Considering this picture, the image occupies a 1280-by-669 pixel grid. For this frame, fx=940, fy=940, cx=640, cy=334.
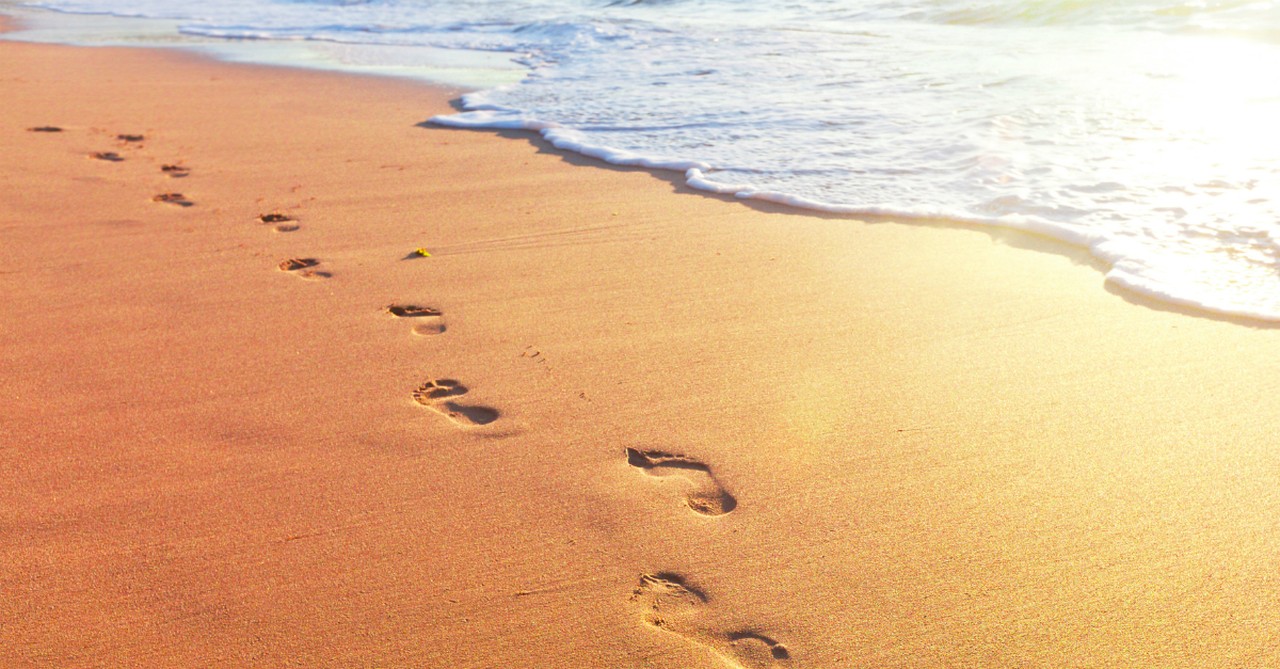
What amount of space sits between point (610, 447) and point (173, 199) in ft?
9.20

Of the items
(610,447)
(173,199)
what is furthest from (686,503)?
(173,199)

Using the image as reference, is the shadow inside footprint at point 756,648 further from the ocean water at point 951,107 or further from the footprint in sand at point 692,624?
the ocean water at point 951,107

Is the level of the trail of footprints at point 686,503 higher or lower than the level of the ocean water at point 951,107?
lower

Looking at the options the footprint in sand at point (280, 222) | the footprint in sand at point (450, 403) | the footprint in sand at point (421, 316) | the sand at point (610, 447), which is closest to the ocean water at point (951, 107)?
the sand at point (610, 447)

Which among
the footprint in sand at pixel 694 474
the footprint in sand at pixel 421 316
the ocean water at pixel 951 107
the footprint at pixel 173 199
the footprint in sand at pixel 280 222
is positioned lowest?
the footprint in sand at pixel 694 474

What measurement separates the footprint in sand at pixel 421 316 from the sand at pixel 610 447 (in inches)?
0.5

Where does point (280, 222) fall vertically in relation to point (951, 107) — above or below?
below

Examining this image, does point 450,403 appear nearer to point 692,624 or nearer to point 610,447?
point 610,447

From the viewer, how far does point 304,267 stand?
11.2 ft

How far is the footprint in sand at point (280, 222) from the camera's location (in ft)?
12.4

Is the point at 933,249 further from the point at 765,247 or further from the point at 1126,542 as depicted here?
the point at 1126,542

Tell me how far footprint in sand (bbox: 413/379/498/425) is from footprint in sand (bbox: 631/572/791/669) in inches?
29.6

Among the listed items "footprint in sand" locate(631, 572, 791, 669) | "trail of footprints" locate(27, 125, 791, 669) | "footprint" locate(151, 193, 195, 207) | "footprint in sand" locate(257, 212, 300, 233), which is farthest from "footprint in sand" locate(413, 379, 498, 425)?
"footprint" locate(151, 193, 195, 207)

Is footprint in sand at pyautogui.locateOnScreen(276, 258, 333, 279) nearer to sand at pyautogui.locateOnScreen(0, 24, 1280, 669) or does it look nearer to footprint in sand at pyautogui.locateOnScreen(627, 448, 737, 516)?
sand at pyautogui.locateOnScreen(0, 24, 1280, 669)
